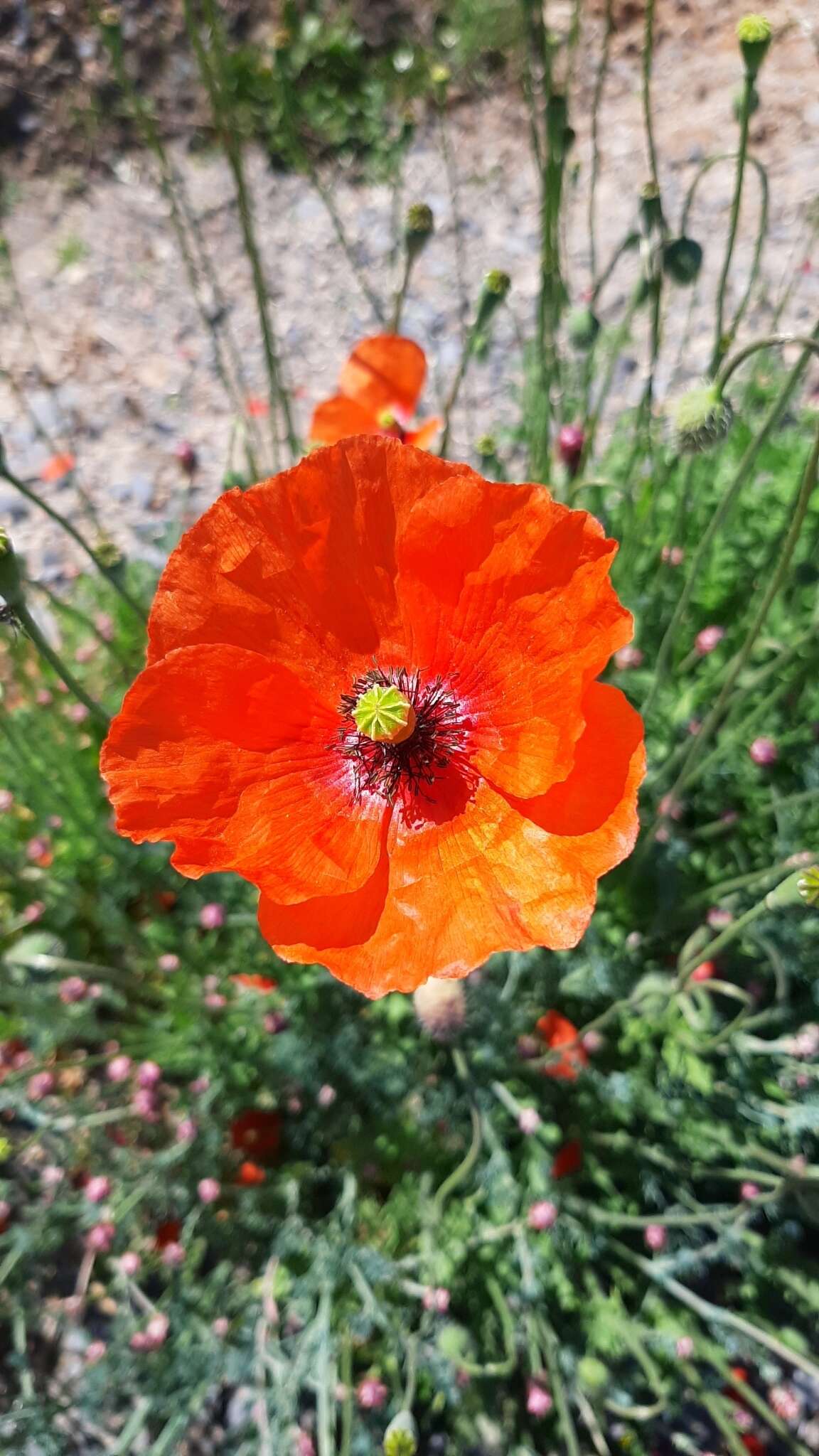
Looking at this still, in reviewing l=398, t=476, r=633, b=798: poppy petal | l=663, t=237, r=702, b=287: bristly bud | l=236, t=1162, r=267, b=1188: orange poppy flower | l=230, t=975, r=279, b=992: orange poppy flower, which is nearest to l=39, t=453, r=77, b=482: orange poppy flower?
l=230, t=975, r=279, b=992: orange poppy flower

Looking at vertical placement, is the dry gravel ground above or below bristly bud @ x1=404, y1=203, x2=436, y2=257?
above

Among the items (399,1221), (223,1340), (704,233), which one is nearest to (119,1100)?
(223,1340)

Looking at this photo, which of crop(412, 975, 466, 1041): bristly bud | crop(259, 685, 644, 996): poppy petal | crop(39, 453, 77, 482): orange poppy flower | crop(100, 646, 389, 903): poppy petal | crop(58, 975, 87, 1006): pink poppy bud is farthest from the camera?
crop(39, 453, 77, 482): orange poppy flower

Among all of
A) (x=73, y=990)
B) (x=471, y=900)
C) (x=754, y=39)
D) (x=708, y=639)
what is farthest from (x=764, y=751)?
(x=73, y=990)

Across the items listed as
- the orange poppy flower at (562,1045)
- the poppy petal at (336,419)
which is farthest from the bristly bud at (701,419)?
the orange poppy flower at (562,1045)

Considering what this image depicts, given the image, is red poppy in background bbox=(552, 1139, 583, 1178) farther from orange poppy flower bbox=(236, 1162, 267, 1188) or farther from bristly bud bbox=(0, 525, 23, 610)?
bristly bud bbox=(0, 525, 23, 610)

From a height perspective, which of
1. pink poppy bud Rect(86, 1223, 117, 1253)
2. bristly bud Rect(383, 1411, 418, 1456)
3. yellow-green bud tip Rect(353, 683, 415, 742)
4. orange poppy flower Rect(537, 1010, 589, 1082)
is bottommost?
bristly bud Rect(383, 1411, 418, 1456)

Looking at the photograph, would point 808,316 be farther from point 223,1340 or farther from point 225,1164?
point 223,1340
